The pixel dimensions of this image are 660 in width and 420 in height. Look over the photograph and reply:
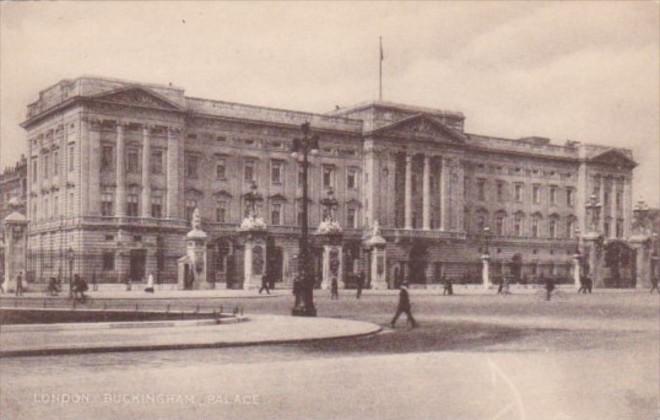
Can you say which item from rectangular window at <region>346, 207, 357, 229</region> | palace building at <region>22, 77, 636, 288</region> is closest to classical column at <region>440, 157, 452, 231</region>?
palace building at <region>22, 77, 636, 288</region>

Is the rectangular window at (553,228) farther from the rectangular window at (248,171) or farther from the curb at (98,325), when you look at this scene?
the curb at (98,325)

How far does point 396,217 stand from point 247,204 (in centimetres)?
1286

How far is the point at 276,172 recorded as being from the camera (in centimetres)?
6203

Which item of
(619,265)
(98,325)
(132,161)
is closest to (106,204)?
(132,161)

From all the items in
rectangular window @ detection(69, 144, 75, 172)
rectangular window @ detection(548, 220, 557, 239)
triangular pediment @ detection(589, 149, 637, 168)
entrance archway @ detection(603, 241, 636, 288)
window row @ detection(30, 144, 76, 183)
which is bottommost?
entrance archway @ detection(603, 241, 636, 288)

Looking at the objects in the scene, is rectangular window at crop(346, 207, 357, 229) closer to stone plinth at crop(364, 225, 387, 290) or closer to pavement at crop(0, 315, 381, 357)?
stone plinth at crop(364, 225, 387, 290)

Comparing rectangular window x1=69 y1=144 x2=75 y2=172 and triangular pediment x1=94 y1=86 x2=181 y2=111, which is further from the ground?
triangular pediment x1=94 y1=86 x2=181 y2=111

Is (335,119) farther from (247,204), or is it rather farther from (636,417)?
(636,417)

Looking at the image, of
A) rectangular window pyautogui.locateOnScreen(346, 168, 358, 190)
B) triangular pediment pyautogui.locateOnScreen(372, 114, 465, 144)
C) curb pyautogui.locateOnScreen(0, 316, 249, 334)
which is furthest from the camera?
triangular pediment pyautogui.locateOnScreen(372, 114, 465, 144)

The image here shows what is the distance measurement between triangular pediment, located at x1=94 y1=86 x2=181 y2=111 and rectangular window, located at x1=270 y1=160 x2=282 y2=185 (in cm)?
931

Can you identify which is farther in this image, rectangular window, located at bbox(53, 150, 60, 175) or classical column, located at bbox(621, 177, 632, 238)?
classical column, located at bbox(621, 177, 632, 238)

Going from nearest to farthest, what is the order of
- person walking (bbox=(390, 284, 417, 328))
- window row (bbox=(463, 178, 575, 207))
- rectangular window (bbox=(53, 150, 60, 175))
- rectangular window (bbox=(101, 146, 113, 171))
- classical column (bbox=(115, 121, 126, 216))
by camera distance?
person walking (bbox=(390, 284, 417, 328)) < rectangular window (bbox=(53, 150, 60, 175)) < classical column (bbox=(115, 121, 126, 216)) < rectangular window (bbox=(101, 146, 113, 171)) < window row (bbox=(463, 178, 575, 207))

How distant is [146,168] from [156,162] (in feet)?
4.75

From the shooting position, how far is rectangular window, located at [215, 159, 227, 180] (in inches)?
2319
